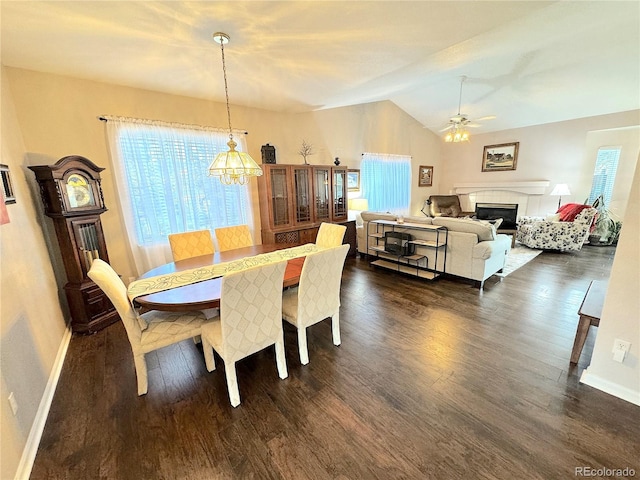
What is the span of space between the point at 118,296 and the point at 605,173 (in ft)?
27.8

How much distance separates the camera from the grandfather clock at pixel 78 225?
7.88 ft

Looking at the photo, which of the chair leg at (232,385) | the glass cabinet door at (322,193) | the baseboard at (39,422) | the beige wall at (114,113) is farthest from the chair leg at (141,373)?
the glass cabinet door at (322,193)

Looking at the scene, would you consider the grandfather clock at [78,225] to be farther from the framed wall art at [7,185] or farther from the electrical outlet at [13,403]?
the electrical outlet at [13,403]

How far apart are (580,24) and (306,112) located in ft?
11.6

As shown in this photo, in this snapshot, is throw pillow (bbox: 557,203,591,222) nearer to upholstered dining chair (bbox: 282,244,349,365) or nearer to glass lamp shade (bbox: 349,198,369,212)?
glass lamp shade (bbox: 349,198,369,212)

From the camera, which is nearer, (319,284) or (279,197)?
(319,284)

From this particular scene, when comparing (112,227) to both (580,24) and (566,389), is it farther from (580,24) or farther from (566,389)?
(580,24)

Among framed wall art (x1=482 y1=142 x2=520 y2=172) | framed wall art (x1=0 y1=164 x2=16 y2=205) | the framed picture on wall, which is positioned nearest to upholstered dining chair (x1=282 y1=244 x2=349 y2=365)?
framed wall art (x1=0 y1=164 x2=16 y2=205)

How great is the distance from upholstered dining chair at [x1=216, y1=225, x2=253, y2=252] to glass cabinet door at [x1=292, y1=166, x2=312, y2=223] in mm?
1190

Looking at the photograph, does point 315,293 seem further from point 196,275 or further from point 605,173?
point 605,173

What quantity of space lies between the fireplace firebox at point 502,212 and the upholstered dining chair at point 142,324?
7.21m

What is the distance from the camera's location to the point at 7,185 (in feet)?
6.48

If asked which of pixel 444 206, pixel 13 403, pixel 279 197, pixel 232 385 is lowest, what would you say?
pixel 232 385

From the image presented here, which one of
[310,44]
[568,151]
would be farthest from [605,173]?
[310,44]
